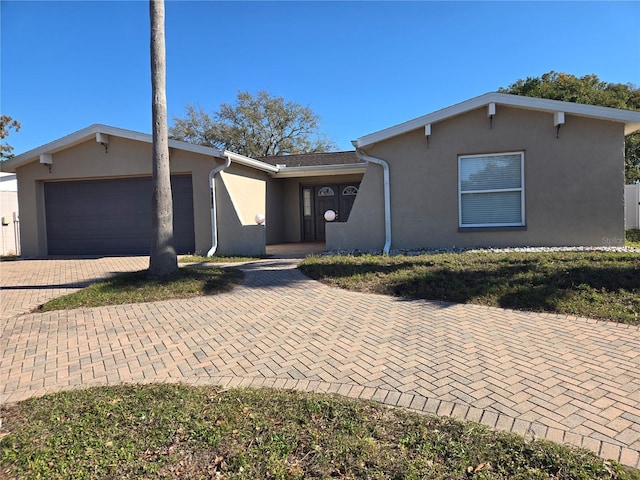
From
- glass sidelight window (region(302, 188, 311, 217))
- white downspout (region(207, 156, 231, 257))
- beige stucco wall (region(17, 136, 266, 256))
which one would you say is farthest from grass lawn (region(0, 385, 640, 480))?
glass sidelight window (region(302, 188, 311, 217))

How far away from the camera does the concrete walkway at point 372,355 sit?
318cm

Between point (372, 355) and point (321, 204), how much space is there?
13.4 metres

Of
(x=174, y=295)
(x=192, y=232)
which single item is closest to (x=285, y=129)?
(x=192, y=232)

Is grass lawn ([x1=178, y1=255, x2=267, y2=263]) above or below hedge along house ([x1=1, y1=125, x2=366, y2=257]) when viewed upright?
below

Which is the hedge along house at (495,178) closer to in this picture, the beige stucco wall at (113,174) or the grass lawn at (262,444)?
the beige stucco wall at (113,174)

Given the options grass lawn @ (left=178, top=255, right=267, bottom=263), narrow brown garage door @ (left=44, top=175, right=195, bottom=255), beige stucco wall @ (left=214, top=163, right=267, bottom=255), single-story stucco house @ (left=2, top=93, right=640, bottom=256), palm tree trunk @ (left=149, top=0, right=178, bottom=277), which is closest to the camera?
palm tree trunk @ (left=149, top=0, right=178, bottom=277)

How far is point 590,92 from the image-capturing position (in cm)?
2022

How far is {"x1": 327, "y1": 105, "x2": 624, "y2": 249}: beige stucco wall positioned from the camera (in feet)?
33.9

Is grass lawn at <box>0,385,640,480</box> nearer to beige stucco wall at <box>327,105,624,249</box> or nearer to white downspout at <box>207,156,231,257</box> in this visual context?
beige stucco wall at <box>327,105,624,249</box>

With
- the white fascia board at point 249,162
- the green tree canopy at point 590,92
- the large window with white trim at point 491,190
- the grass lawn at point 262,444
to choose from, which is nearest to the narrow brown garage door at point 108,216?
the white fascia board at point 249,162

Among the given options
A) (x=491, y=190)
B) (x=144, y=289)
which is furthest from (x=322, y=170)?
(x=144, y=289)

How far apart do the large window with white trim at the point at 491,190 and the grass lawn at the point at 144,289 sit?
6.23 metres

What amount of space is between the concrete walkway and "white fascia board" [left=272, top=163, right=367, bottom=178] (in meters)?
8.71

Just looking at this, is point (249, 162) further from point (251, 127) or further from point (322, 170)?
point (251, 127)
